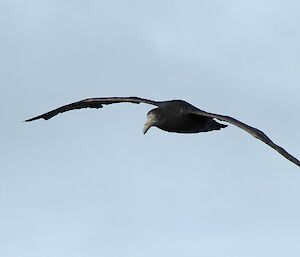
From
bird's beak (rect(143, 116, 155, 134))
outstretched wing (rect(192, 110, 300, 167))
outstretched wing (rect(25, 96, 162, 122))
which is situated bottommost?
outstretched wing (rect(192, 110, 300, 167))

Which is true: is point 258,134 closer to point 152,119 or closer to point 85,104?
point 152,119

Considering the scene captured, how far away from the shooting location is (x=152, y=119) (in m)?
23.0

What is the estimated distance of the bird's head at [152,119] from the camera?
75.3 ft

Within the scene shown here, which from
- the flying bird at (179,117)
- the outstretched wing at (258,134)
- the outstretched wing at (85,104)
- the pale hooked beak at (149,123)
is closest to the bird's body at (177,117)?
the flying bird at (179,117)

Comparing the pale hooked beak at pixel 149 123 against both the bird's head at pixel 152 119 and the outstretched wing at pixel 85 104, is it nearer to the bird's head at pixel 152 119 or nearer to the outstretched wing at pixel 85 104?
the bird's head at pixel 152 119

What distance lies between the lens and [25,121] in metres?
26.0

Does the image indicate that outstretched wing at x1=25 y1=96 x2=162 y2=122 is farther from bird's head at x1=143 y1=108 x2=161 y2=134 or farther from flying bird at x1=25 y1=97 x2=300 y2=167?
bird's head at x1=143 y1=108 x2=161 y2=134

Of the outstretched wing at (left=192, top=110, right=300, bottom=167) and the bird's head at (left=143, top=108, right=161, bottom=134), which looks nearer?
the outstretched wing at (left=192, top=110, right=300, bottom=167)

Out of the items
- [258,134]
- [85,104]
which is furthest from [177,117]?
[85,104]

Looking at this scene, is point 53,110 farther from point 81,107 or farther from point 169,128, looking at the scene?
point 169,128

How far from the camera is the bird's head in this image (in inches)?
903

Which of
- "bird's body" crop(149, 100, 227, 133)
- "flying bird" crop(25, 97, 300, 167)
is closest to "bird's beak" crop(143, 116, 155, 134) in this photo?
"flying bird" crop(25, 97, 300, 167)

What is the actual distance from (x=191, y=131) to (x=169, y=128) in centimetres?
67

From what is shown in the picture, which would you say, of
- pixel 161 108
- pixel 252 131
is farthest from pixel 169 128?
pixel 252 131
